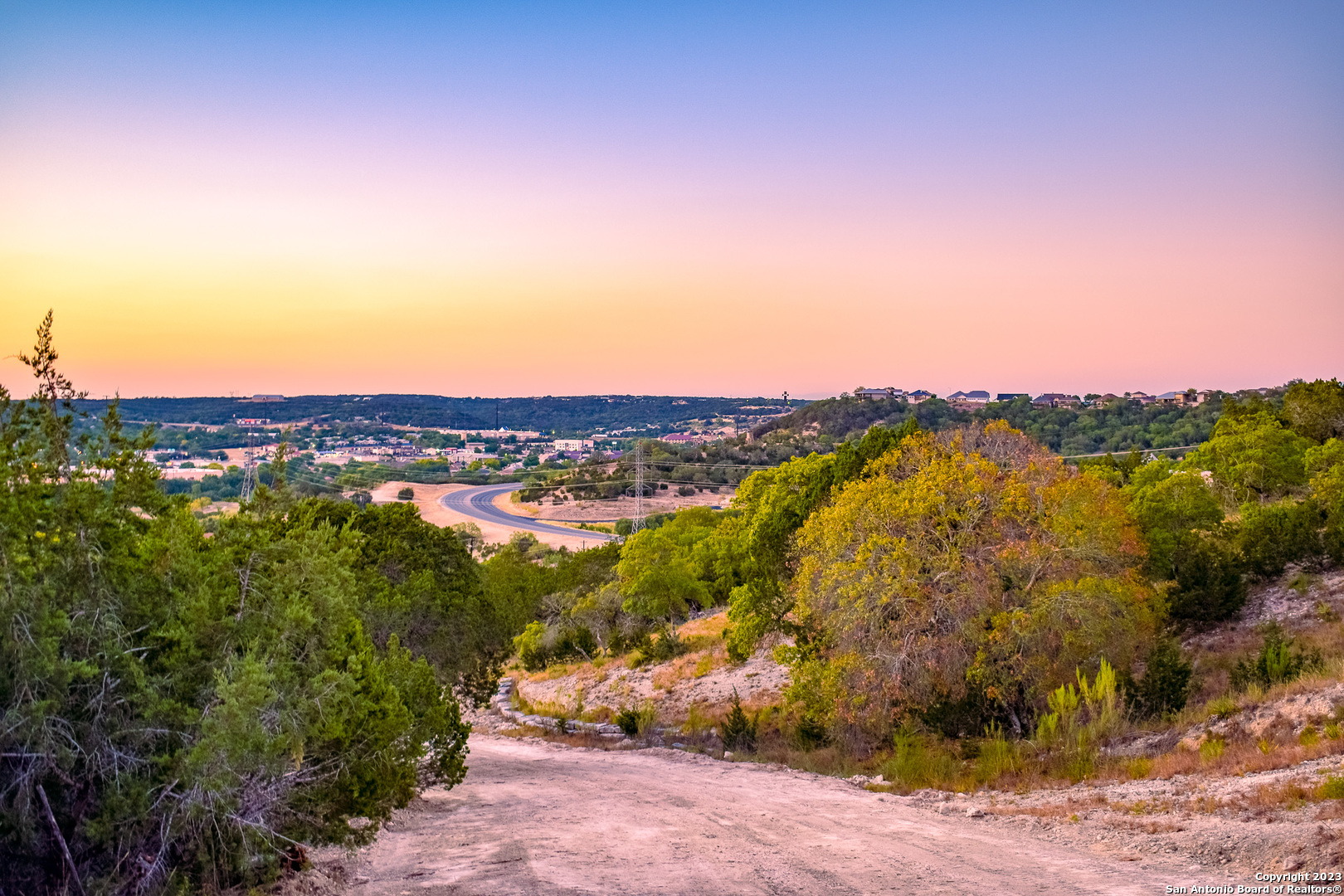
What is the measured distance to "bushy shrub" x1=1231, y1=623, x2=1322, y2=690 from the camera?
59.9 ft

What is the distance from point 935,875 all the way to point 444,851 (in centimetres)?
606

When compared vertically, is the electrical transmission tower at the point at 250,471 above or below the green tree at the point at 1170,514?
above

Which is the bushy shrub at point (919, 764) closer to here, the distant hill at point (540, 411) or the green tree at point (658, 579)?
the green tree at point (658, 579)

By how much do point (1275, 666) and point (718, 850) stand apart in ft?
42.6

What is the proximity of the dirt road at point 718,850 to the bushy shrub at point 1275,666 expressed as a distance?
325 inches

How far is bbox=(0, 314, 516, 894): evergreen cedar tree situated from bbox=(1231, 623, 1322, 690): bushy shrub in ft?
55.0

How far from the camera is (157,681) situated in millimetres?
8008

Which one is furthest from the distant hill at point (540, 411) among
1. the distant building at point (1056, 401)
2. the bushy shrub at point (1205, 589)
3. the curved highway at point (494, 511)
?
the bushy shrub at point (1205, 589)

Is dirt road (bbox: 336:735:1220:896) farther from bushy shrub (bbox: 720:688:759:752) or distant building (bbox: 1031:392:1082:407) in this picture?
distant building (bbox: 1031:392:1082:407)

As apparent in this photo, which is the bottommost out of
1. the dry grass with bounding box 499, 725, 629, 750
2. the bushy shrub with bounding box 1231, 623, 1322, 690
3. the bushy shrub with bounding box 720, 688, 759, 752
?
the dry grass with bounding box 499, 725, 629, 750

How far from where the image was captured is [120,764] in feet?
25.9

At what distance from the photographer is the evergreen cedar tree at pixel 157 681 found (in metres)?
7.45

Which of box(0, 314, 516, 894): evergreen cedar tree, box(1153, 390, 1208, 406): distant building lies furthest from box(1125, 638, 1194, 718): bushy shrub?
box(1153, 390, 1208, 406): distant building

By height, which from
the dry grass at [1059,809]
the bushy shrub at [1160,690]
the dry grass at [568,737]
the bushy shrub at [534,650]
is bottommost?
the bushy shrub at [534,650]
